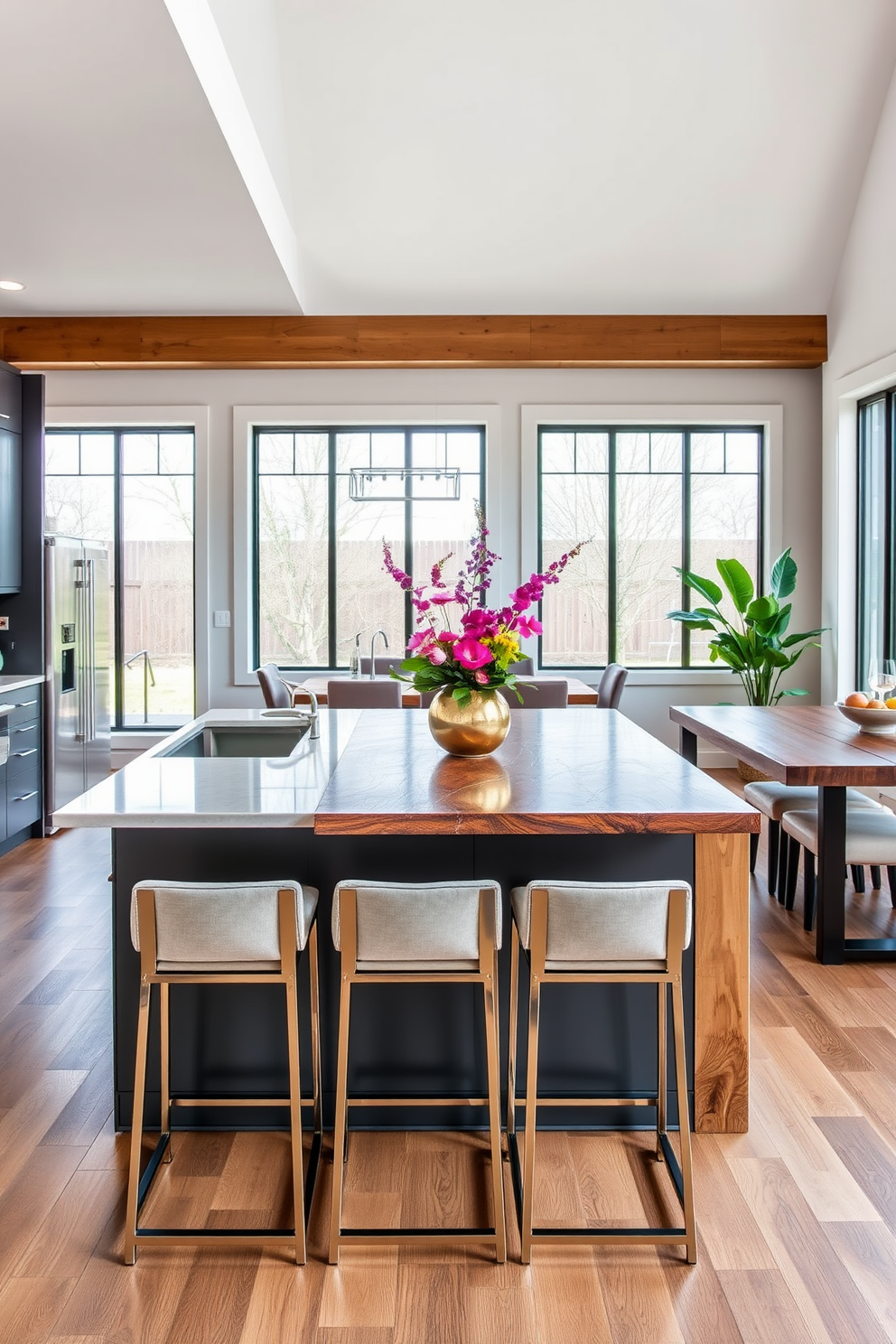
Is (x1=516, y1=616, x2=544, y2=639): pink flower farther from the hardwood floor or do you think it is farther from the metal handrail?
the metal handrail

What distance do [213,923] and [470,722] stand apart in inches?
37.2

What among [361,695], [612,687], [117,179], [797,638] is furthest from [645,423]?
[117,179]

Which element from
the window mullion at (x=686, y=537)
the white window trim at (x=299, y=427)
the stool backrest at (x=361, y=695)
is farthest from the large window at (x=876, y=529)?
the stool backrest at (x=361, y=695)

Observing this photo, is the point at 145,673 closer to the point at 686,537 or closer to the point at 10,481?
the point at 10,481

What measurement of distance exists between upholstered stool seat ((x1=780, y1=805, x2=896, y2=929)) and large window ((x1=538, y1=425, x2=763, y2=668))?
3046mm

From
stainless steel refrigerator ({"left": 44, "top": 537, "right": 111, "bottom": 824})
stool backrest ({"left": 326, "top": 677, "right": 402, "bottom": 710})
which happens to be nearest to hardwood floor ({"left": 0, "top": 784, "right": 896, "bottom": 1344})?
stool backrest ({"left": 326, "top": 677, "right": 402, "bottom": 710})

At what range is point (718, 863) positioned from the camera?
2256 mm

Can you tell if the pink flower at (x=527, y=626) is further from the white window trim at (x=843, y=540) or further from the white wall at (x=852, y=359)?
the white window trim at (x=843, y=540)

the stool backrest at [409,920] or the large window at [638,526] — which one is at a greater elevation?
the large window at [638,526]

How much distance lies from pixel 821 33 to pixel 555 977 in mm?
5346

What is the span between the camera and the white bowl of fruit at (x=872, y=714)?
144 inches

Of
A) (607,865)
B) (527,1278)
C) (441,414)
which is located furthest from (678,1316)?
(441,414)

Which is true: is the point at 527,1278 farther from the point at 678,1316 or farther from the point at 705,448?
the point at 705,448

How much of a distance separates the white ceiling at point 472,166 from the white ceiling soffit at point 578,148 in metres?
0.01
